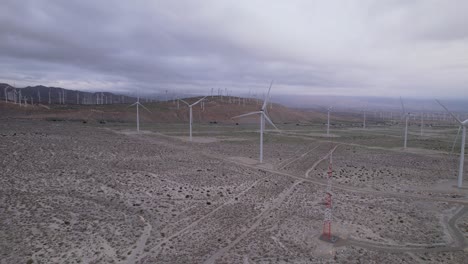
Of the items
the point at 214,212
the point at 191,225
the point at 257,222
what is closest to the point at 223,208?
the point at 214,212

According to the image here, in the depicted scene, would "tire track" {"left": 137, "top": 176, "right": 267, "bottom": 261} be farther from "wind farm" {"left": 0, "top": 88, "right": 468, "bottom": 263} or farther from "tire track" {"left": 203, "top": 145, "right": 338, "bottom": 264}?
"tire track" {"left": 203, "top": 145, "right": 338, "bottom": 264}

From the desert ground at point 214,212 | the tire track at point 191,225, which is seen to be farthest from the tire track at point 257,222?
the tire track at point 191,225

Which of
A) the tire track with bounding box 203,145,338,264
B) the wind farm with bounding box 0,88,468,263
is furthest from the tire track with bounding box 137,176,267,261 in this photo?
the tire track with bounding box 203,145,338,264

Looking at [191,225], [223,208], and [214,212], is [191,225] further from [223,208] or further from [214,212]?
[223,208]

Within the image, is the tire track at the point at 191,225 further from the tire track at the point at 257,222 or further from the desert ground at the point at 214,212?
the tire track at the point at 257,222

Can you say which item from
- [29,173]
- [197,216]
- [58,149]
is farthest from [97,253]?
[58,149]

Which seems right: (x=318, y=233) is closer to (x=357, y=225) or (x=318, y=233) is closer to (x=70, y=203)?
(x=357, y=225)

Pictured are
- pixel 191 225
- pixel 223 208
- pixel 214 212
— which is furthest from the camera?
pixel 223 208

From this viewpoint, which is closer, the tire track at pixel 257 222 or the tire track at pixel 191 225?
the tire track at pixel 257 222
